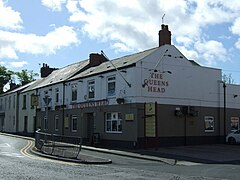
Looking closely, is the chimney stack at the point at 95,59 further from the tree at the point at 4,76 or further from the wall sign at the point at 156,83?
the tree at the point at 4,76

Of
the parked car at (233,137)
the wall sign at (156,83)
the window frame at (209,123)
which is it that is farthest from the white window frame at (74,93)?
the parked car at (233,137)

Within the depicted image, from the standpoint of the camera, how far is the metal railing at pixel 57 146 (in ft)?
67.2

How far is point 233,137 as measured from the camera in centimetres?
3098

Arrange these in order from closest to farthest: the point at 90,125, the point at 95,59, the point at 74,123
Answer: the point at 90,125 < the point at 74,123 < the point at 95,59

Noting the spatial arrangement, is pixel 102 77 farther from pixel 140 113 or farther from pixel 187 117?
pixel 187 117

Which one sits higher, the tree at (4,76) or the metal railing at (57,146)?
the tree at (4,76)

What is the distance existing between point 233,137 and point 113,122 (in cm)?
975

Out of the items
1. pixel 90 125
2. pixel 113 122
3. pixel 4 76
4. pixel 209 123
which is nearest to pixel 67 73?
pixel 90 125

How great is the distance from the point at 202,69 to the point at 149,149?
9272 mm

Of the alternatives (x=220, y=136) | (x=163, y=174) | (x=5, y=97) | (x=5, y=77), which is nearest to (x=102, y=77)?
(x=220, y=136)

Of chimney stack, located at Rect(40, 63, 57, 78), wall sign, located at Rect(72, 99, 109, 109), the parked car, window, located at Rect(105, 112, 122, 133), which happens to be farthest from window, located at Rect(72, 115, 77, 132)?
chimney stack, located at Rect(40, 63, 57, 78)

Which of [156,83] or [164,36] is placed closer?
[156,83]

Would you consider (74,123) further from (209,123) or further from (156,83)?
(209,123)

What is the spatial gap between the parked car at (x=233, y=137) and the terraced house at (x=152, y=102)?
2.24 feet
